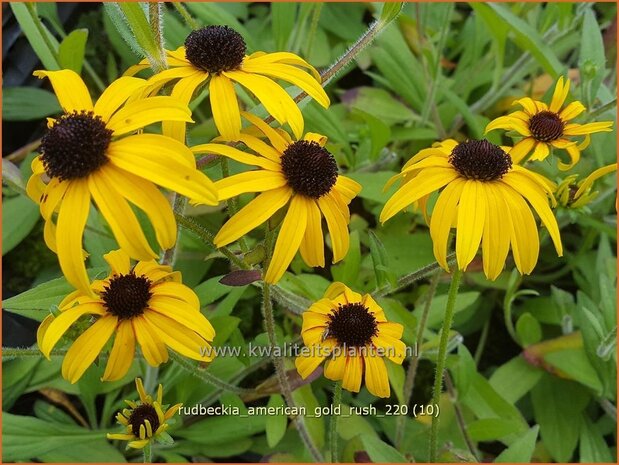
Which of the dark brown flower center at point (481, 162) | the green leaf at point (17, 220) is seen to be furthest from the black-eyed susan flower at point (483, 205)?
the green leaf at point (17, 220)

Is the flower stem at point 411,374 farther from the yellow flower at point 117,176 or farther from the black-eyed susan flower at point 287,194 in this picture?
the yellow flower at point 117,176

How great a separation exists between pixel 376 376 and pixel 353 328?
0.08 meters

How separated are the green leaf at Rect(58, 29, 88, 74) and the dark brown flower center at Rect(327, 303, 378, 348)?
0.93 metres

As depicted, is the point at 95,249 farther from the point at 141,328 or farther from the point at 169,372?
the point at 141,328

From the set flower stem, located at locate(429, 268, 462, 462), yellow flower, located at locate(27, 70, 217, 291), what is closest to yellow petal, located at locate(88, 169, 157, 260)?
yellow flower, located at locate(27, 70, 217, 291)

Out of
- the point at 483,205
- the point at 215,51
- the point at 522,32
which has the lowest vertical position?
the point at 483,205

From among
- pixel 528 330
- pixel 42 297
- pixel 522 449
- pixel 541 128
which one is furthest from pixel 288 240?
pixel 528 330

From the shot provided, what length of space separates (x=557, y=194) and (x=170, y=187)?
82cm

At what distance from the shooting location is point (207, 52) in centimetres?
102

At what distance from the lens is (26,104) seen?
2094 mm

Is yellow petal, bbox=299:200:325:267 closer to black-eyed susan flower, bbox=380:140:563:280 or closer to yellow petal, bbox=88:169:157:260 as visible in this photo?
black-eyed susan flower, bbox=380:140:563:280

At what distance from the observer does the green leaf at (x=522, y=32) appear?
180 centimetres

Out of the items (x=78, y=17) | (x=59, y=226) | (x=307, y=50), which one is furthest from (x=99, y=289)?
(x=78, y=17)

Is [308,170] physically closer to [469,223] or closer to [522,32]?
[469,223]
